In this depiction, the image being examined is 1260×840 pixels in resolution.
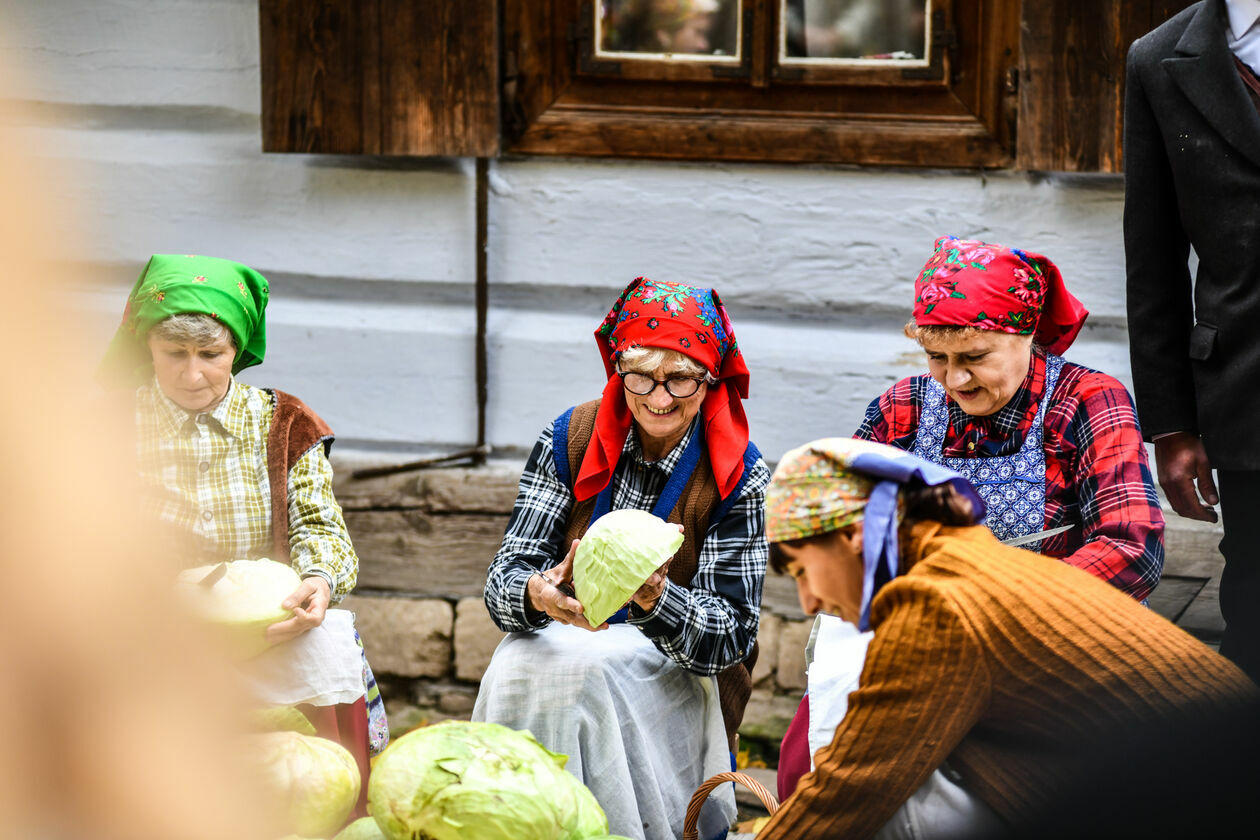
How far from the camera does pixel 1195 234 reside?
282cm

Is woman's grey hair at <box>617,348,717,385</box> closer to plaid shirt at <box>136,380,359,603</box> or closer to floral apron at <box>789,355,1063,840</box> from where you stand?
floral apron at <box>789,355,1063,840</box>

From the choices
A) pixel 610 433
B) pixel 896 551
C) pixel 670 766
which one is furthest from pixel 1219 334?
pixel 670 766

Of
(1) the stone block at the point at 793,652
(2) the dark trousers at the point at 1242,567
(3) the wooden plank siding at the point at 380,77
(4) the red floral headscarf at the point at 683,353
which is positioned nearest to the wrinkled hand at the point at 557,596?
(4) the red floral headscarf at the point at 683,353

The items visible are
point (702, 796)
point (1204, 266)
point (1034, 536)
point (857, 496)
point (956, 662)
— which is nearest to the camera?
point (956, 662)

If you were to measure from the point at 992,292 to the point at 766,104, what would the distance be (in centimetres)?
135

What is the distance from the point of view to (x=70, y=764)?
2.11 feet

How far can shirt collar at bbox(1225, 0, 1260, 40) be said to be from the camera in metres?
2.68

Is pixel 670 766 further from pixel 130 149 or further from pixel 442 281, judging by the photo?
pixel 130 149

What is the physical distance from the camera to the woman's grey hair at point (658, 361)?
301 centimetres

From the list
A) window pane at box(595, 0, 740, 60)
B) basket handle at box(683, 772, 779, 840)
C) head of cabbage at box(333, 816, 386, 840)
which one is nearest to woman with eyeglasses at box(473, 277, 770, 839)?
basket handle at box(683, 772, 779, 840)

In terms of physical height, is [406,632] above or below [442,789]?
below

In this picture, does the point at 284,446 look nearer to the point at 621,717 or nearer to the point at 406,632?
the point at 621,717

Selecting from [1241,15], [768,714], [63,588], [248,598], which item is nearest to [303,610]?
[248,598]

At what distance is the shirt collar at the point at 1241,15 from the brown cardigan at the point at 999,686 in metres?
1.37
